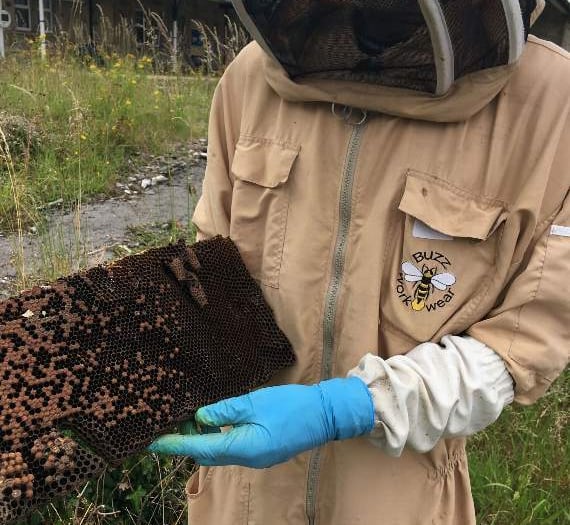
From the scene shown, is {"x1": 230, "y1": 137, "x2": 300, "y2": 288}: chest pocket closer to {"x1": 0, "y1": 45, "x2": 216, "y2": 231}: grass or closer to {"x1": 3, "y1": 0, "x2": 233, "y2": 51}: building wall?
{"x1": 0, "y1": 45, "x2": 216, "y2": 231}: grass

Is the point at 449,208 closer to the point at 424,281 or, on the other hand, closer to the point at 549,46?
the point at 424,281

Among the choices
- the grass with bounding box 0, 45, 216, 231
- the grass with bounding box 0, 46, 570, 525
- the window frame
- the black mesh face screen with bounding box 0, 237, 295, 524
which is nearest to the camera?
the black mesh face screen with bounding box 0, 237, 295, 524

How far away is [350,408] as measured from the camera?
48.9 inches

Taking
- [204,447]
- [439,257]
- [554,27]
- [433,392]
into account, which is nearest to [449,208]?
[439,257]

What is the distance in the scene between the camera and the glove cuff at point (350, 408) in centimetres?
125

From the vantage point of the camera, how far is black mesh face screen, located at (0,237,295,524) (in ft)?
3.57

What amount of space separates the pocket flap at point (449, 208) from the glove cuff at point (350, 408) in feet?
1.29

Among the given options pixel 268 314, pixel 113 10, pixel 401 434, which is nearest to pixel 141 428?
pixel 268 314

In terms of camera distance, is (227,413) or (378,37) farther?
(378,37)

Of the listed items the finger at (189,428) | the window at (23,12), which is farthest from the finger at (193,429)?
the window at (23,12)

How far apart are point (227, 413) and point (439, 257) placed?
59 cm

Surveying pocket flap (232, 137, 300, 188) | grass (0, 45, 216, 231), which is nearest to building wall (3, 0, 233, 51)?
grass (0, 45, 216, 231)

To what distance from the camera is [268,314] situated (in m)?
1.50

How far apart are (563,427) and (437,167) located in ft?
6.86
